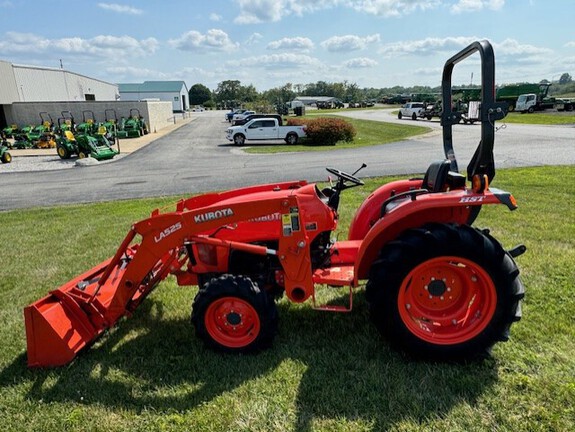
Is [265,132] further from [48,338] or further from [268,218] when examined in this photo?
[48,338]

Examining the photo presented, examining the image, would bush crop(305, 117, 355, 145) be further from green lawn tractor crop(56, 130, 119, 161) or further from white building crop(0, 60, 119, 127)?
white building crop(0, 60, 119, 127)

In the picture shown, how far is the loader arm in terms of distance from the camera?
326cm

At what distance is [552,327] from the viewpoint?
137 inches

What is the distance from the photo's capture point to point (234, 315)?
333 centimetres

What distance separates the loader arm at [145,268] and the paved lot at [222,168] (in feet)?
24.7

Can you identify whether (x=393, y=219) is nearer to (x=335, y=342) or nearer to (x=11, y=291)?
(x=335, y=342)

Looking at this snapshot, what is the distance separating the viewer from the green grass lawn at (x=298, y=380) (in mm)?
2658

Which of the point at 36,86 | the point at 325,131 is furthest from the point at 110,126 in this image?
the point at 36,86

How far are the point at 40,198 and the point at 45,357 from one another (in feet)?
30.6

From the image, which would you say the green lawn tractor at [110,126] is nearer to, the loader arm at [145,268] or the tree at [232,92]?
the loader arm at [145,268]

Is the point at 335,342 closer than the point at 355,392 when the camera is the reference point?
No

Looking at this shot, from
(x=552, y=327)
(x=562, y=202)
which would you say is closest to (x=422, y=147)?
(x=562, y=202)

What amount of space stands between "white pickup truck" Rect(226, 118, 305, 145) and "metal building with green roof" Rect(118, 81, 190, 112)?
72.3 m

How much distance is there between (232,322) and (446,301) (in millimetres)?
1625
